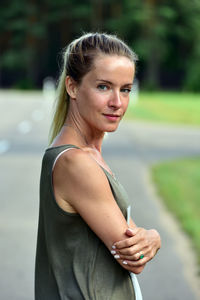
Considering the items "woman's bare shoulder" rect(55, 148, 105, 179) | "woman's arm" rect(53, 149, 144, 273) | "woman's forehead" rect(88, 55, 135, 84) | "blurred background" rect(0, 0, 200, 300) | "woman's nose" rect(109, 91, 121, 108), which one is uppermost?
"woman's forehead" rect(88, 55, 135, 84)

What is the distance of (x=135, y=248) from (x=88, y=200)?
198 millimetres

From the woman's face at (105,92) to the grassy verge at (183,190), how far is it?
14.6 feet

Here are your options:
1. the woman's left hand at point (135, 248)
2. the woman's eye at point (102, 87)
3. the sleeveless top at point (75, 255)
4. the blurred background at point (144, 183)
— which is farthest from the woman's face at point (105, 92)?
the blurred background at point (144, 183)

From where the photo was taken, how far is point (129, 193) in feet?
32.7

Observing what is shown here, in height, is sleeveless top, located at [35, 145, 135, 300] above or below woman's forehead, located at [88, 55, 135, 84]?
below

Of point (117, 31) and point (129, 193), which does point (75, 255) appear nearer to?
point (129, 193)

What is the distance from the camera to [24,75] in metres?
67.6

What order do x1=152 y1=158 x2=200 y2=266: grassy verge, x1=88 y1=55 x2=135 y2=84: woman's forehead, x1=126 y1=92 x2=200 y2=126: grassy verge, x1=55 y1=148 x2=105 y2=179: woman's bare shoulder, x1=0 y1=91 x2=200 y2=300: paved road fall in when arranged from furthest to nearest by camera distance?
1. x1=126 y1=92 x2=200 y2=126: grassy verge
2. x1=152 y1=158 x2=200 y2=266: grassy verge
3. x1=0 y1=91 x2=200 y2=300: paved road
4. x1=88 y1=55 x2=135 y2=84: woman's forehead
5. x1=55 y1=148 x2=105 y2=179: woman's bare shoulder

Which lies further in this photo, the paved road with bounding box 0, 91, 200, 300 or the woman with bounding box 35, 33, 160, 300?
the paved road with bounding box 0, 91, 200, 300

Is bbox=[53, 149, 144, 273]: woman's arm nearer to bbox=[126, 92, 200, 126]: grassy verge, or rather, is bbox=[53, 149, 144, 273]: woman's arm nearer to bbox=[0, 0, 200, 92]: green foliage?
bbox=[126, 92, 200, 126]: grassy verge

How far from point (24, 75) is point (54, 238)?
66.4m

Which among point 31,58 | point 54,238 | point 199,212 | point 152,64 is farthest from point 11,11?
point 54,238

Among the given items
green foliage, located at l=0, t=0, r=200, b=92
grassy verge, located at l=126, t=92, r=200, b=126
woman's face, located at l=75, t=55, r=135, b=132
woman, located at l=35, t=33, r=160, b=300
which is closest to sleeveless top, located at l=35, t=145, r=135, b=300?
woman, located at l=35, t=33, r=160, b=300

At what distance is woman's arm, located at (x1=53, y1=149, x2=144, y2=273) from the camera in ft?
6.19
